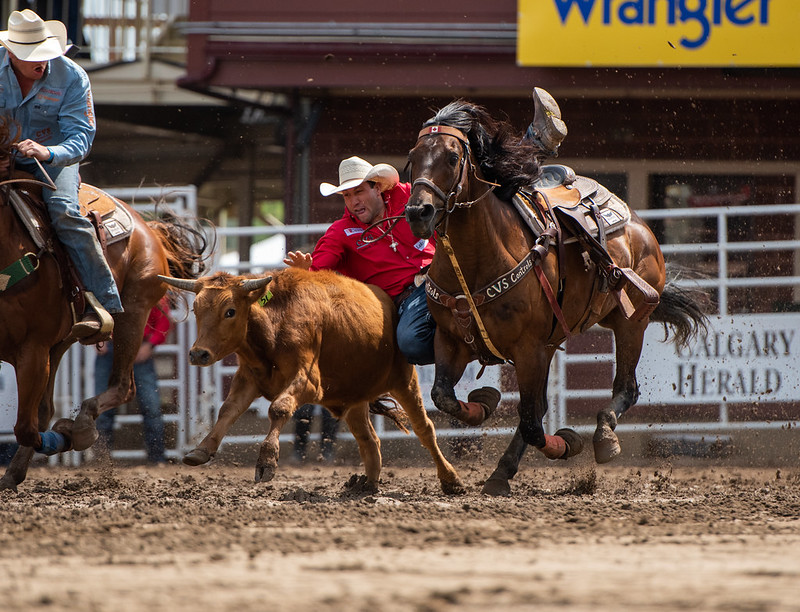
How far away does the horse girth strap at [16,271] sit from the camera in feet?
18.7

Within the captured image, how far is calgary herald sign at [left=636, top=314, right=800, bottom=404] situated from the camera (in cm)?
889

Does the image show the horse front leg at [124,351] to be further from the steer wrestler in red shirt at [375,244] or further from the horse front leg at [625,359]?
the horse front leg at [625,359]

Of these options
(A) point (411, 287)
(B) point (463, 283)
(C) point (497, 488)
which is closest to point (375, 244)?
(A) point (411, 287)

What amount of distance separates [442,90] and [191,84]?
7.69 feet

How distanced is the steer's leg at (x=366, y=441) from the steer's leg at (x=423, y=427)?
0.24 metres

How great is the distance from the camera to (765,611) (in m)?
Answer: 3.04

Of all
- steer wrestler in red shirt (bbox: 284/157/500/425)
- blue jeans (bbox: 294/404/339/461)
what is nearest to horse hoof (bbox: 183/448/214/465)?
steer wrestler in red shirt (bbox: 284/157/500/425)

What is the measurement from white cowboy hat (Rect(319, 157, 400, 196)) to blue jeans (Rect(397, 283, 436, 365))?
73 centimetres

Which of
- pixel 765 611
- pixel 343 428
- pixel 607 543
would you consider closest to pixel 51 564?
pixel 607 543

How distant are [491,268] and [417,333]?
2.01 ft

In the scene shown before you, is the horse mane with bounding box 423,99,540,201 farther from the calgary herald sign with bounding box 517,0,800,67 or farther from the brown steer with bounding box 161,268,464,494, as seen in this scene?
the calgary herald sign with bounding box 517,0,800,67

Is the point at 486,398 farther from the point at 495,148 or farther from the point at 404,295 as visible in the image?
the point at 495,148

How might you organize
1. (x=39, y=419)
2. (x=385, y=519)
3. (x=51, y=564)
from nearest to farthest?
1. (x=51, y=564)
2. (x=385, y=519)
3. (x=39, y=419)

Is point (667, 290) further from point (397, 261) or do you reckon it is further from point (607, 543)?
point (607, 543)
